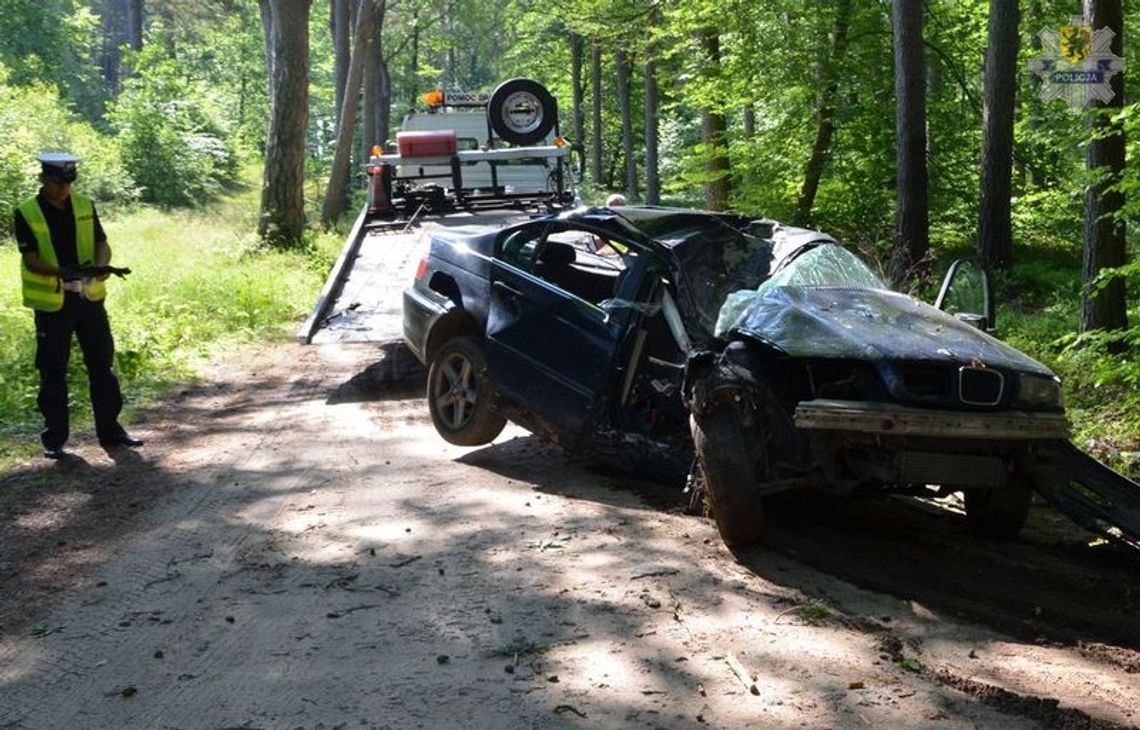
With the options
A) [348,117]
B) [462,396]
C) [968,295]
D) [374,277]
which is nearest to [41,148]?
[348,117]

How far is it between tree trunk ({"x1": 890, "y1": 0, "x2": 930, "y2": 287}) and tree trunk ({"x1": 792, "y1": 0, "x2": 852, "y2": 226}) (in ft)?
10.5

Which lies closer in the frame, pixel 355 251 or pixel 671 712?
pixel 671 712

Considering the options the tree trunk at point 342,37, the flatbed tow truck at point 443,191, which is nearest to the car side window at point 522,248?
the flatbed tow truck at point 443,191

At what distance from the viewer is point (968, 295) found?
24.5ft

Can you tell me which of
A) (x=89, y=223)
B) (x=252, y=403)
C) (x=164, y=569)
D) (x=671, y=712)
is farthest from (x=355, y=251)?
(x=671, y=712)

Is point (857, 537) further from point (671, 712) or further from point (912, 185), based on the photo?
point (912, 185)

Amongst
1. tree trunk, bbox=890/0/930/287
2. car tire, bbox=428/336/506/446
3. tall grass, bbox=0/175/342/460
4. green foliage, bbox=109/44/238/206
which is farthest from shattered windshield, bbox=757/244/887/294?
green foliage, bbox=109/44/238/206

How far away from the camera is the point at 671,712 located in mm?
4117

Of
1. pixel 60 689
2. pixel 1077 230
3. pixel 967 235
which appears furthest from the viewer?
pixel 967 235

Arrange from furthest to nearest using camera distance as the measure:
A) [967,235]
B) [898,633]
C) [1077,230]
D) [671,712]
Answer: [967,235] → [1077,230] → [898,633] → [671,712]

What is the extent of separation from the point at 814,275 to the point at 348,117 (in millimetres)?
20651

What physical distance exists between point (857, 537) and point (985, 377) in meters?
1.21

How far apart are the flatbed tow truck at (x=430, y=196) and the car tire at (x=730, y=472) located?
252 inches

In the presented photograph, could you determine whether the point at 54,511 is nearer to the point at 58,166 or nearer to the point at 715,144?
the point at 58,166
